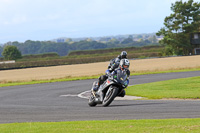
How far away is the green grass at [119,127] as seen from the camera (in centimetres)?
1002

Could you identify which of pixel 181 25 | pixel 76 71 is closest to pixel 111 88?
pixel 76 71

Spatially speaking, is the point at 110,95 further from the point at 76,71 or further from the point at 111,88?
the point at 76,71

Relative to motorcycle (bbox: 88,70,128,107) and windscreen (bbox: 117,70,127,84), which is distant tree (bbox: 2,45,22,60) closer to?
motorcycle (bbox: 88,70,128,107)

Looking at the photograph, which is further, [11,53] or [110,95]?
[11,53]

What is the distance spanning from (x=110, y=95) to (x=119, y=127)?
19.2 feet

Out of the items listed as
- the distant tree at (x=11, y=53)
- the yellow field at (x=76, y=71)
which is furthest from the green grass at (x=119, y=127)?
the distant tree at (x=11, y=53)

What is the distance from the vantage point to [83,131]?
408 inches

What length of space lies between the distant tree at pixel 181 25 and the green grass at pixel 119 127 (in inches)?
3614

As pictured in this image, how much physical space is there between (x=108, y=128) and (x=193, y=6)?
98494mm

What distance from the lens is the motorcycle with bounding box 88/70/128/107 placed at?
53.1ft

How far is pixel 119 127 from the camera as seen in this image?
422 inches

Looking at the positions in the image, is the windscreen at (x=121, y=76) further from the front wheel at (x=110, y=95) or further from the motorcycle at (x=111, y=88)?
the front wheel at (x=110, y=95)

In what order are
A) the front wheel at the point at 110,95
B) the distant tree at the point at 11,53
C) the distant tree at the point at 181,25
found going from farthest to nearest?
the distant tree at the point at 11,53, the distant tree at the point at 181,25, the front wheel at the point at 110,95

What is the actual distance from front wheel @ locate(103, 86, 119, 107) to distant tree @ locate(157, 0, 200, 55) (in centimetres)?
8655
